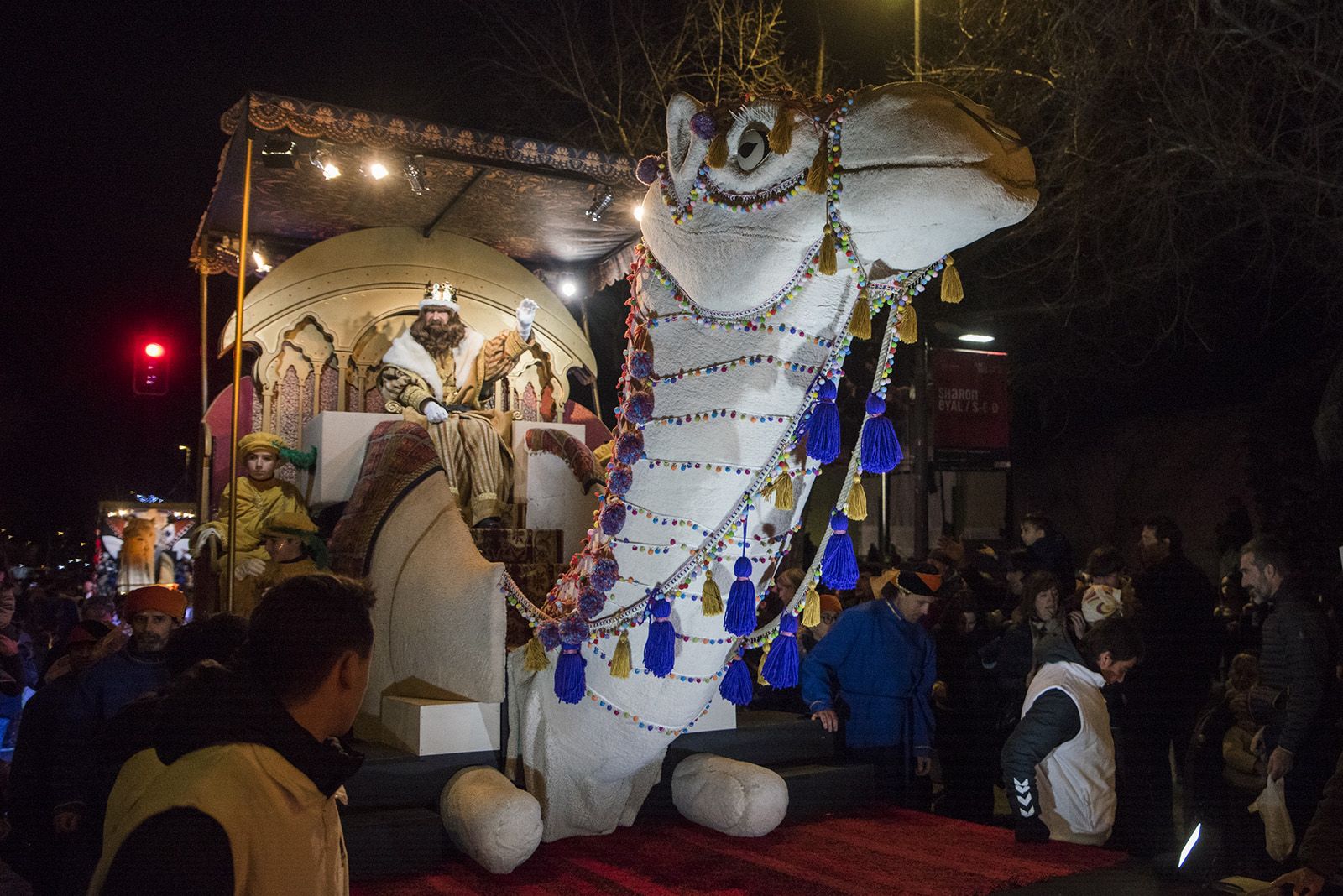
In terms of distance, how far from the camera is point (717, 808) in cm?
379

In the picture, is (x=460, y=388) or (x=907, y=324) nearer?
(x=907, y=324)

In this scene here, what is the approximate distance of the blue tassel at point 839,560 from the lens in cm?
329

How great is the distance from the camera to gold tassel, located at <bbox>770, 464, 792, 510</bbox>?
327 centimetres

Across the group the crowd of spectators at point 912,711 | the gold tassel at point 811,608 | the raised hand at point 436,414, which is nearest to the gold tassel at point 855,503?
the gold tassel at point 811,608

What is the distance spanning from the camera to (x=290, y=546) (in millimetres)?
5180

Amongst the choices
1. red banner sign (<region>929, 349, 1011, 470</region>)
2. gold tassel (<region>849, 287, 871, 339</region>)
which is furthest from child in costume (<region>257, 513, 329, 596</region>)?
red banner sign (<region>929, 349, 1011, 470</region>)

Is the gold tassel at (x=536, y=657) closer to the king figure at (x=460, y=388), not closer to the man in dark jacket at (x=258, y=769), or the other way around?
the king figure at (x=460, y=388)

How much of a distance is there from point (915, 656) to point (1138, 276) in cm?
782

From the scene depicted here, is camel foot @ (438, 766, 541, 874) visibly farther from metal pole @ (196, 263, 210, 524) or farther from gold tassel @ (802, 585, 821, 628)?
metal pole @ (196, 263, 210, 524)

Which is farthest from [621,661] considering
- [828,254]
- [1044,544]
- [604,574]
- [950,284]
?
[1044,544]

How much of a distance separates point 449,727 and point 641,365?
140 cm

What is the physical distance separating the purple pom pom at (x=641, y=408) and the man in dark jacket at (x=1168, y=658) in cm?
327

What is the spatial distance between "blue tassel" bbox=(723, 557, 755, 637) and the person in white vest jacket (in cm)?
A: 141

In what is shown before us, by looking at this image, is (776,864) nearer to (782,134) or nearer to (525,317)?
(782,134)
